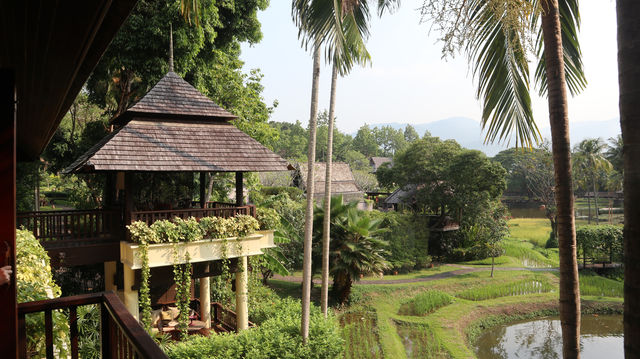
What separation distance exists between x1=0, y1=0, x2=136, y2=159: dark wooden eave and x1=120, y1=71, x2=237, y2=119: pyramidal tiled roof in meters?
7.83

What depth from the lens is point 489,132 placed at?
5590 mm

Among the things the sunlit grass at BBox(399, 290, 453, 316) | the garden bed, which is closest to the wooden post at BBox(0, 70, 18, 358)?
the garden bed

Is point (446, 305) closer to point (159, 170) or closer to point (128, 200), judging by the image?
point (159, 170)

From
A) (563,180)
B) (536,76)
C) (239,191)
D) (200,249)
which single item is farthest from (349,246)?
(563,180)

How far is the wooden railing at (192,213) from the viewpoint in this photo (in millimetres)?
9091

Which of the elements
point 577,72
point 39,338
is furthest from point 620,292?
point 39,338

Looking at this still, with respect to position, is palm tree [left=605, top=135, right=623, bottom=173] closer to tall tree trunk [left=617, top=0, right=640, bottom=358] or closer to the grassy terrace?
the grassy terrace

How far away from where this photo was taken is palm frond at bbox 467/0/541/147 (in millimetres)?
5434

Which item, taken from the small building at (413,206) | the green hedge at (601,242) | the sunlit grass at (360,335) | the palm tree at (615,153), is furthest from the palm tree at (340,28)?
the palm tree at (615,153)

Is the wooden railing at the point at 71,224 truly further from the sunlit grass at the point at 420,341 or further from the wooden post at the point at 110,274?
the sunlit grass at the point at 420,341

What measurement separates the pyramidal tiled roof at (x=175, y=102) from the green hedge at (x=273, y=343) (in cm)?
547

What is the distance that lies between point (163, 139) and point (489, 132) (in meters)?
7.36

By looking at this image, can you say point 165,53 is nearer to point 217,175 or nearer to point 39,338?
point 217,175

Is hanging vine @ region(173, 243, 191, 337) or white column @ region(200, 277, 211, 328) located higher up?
hanging vine @ region(173, 243, 191, 337)
